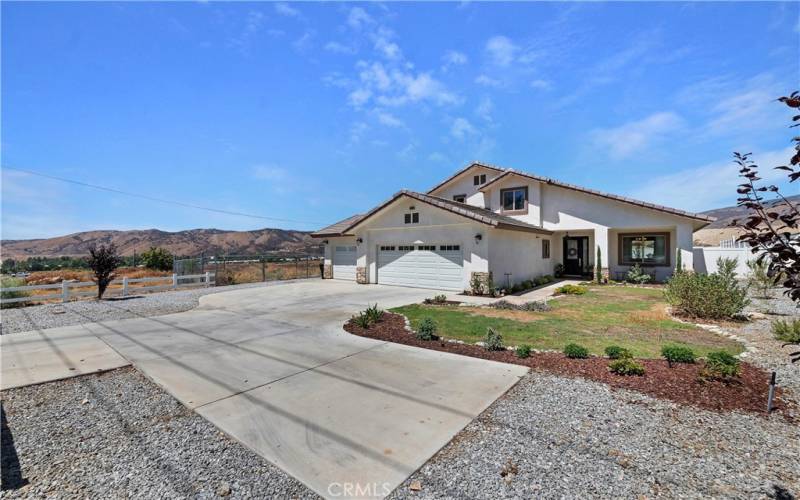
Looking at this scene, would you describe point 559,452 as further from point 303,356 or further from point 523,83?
point 523,83

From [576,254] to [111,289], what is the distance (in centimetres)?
2597

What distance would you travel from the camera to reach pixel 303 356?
5977 mm

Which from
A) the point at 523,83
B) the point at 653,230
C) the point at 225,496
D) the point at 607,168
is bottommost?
the point at 225,496

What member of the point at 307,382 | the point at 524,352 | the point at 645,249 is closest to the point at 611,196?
the point at 645,249

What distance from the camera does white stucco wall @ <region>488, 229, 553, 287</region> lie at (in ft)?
46.4

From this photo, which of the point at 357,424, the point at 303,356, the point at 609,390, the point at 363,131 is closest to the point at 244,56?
the point at 363,131

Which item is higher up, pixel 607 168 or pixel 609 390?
pixel 607 168

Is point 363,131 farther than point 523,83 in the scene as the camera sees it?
Yes

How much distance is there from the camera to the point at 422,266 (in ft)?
51.9

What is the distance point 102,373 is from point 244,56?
1186cm

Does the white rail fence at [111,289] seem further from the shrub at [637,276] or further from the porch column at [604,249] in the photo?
the shrub at [637,276]

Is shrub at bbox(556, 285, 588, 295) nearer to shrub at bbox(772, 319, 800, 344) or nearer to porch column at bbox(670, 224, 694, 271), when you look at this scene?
porch column at bbox(670, 224, 694, 271)

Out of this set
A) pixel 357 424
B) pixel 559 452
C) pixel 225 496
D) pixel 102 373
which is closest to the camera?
pixel 225 496

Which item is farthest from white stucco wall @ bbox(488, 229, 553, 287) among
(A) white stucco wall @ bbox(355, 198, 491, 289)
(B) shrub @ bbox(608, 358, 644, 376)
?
(B) shrub @ bbox(608, 358, 644, 376)
